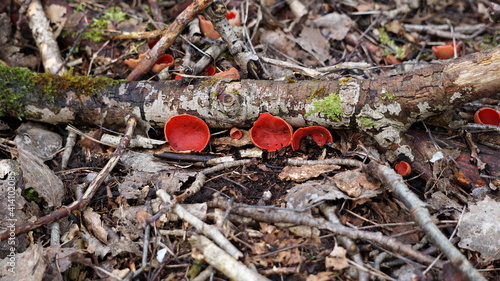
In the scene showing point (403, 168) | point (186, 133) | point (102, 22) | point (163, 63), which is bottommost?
point (403, 168)

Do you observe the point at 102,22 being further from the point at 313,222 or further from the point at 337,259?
the point at 337,259

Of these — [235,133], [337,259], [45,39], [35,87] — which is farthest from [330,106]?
[45,39]

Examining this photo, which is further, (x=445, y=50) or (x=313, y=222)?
(x=445, y=50)

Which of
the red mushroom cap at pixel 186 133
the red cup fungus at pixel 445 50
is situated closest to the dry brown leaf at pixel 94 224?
the red mushroom cap at pixel 186 133

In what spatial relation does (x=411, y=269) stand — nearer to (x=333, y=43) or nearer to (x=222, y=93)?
(x=222, y=93)

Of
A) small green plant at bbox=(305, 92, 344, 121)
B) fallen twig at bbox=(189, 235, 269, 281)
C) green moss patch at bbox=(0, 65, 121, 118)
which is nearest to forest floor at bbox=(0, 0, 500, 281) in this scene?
fallen twig at bbox=(189, 235, 269, 281)

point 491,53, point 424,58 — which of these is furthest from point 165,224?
point 424,58

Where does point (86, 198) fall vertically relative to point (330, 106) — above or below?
below

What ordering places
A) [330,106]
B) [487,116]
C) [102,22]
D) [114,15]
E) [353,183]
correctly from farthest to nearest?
[114,15]
[102,22]
[487,116]
[330,106]
[353,183]
